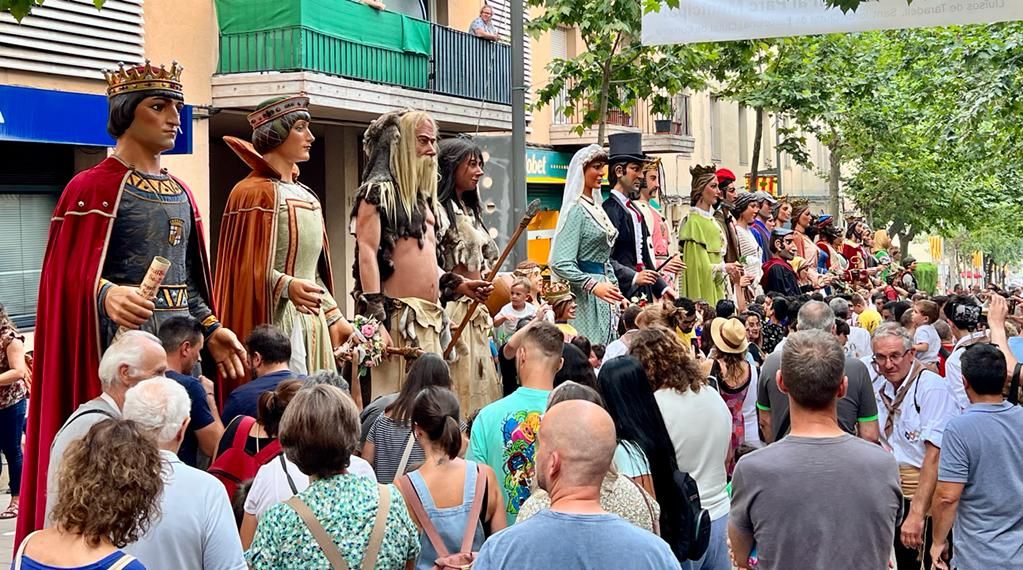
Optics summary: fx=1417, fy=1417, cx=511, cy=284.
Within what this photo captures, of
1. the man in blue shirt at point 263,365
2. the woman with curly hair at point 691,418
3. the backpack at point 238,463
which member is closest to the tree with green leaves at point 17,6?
the man in blue shirt at point 263,365

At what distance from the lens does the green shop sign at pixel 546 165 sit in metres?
25.2

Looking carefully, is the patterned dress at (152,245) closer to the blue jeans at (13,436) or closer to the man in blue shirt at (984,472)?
the man in blue shirt at (984,472)

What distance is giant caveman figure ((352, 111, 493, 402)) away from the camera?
7.31m

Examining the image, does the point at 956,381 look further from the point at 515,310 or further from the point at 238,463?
the point at 238,463

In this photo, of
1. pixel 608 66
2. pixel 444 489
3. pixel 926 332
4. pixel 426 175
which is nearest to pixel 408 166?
Answer: pixel 426 175

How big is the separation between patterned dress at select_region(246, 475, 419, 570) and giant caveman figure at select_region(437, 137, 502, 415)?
11.2 feet

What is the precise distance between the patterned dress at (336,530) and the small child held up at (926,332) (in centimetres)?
604

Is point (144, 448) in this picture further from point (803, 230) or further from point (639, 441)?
point (803, 230)

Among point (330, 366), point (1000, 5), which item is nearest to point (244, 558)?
point (330, 366)

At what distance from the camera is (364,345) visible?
279 inches

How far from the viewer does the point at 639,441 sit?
5.35 m

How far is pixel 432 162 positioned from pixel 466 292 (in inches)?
28.2

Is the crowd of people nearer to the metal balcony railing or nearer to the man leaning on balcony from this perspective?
the metal balcony railing

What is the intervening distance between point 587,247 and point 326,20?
898 centimetres
